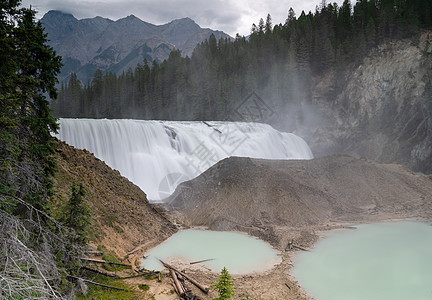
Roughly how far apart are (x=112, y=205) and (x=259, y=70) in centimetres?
5214

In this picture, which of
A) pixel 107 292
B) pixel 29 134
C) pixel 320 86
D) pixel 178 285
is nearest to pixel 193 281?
pixel 178 285

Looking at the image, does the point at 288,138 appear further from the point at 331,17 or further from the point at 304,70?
the point at 331,17

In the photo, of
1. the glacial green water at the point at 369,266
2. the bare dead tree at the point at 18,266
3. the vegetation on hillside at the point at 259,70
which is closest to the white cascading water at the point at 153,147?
the glacial green water at the point at 369,266

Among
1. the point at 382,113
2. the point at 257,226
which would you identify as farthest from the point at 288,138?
the point at 257,226

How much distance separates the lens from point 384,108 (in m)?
41.5

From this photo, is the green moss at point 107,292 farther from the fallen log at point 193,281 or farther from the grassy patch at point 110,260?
the fallen log at point 193,281

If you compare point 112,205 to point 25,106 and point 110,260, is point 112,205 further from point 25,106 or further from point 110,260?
point 25,106

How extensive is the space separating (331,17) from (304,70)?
47.6ft

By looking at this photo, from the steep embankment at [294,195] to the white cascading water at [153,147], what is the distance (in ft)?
13.0

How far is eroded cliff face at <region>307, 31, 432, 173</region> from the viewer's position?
3538 cm

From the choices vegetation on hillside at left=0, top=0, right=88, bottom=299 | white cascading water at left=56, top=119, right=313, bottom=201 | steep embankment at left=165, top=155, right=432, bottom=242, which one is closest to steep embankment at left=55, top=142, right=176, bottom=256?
steep embankment at left=165, top=155, right=432, bottom=242

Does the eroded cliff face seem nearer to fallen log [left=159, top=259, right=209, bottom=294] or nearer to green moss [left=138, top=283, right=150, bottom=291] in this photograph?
fallen log [left=159, top=259, right=209, bottom=294]

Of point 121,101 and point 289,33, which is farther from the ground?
point 289,33

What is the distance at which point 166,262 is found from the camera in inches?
450
